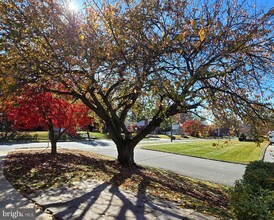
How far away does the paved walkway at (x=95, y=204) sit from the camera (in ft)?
13.5

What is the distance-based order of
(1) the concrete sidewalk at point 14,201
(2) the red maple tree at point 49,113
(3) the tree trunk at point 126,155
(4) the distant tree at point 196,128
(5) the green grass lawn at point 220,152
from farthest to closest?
1. (5) the green grass lawn at point 220,152
2. (2) the red maple tree at point 49,113
3. (3) the tree trunk at point 126,155
4. (4) the distant tree at point 196,128
5. (1) the concrete sidewalk at point 14,201

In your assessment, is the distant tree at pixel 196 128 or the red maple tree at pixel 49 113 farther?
the red maple tree at pixel 49 113

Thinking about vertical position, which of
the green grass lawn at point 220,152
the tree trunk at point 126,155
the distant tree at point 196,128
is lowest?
the green grass lawn at point 220,152

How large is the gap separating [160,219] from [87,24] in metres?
5.62

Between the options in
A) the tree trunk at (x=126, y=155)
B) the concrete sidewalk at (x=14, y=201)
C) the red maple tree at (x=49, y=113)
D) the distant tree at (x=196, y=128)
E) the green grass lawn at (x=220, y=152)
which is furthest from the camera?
the green grass lawn at (x=220, y=152)

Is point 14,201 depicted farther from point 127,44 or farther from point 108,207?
point 127,44

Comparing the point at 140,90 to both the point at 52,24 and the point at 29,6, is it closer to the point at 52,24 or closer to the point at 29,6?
the point at 52,24

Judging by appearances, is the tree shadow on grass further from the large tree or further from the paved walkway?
the large tree

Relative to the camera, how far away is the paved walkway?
4.10 m

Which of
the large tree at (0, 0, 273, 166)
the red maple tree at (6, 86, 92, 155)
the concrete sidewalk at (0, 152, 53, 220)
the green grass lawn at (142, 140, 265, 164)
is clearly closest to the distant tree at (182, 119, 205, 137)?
the large tree at (0, 0, 273, 166)

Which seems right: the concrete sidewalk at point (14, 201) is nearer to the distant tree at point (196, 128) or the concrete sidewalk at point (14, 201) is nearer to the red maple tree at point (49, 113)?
the distant tree at point (196, 128)

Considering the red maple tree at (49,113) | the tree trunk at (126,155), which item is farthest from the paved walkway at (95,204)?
the red maple tree at (49,113)

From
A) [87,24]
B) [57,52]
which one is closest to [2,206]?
[57,52]

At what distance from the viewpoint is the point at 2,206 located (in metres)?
4.42
